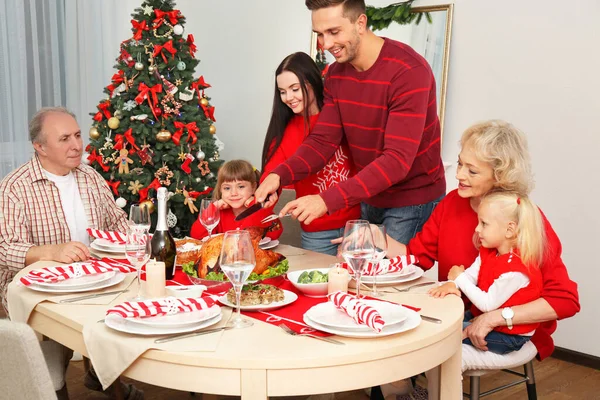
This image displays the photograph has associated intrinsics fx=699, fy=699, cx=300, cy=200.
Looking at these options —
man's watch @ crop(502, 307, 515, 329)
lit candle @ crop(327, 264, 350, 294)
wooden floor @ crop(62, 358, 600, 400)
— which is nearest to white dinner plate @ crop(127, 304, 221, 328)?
lit candle @ crop(327, 264, 350, 294)

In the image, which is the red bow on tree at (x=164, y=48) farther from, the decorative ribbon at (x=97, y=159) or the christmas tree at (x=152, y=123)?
the decorative ribbon at (x=97, y=159)

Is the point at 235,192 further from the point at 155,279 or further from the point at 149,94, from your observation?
the point at 149,94

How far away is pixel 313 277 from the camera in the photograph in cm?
203

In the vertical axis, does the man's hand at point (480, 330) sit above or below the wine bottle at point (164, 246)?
below

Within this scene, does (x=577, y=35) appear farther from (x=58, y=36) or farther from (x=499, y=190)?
(x=58, y=36)

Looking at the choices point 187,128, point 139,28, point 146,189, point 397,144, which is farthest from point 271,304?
point 139,28

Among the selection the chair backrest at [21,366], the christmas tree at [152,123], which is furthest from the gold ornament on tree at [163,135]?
the chair backrest at [21,366]

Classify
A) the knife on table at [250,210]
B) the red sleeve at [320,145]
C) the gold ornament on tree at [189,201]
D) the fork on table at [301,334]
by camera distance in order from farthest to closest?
the gold ornament on tree at [189,201], the red sleeve at [320,145], the knife on table at [250,210], the fork on table at [301,334]

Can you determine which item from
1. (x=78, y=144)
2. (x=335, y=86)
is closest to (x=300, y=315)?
(x=335, y=86)

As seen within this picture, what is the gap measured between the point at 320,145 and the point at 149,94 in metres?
1.86

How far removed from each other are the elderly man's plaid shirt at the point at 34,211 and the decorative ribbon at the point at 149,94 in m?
1.41

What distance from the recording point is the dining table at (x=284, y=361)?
151cm

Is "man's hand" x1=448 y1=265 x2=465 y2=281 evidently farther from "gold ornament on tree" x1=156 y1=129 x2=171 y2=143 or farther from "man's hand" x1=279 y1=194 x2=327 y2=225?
"gold ornament on tree" x1=156 y1=129 x2=171 y2=143

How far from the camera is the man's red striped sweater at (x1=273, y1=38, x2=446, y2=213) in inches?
98.7
